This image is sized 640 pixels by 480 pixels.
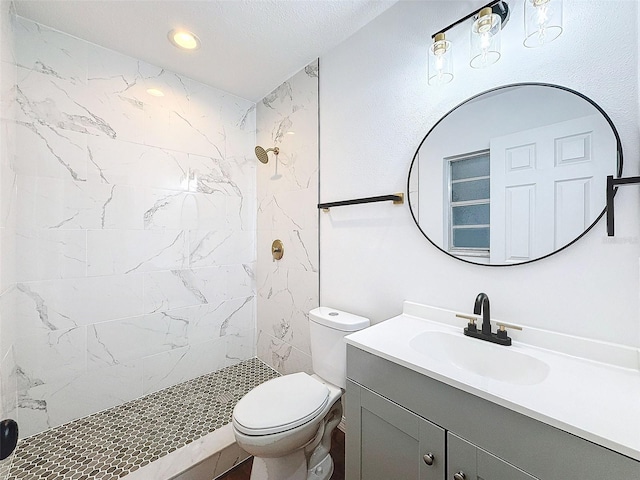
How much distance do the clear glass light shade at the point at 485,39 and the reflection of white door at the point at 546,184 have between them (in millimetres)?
323

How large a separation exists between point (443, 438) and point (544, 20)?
1399mm

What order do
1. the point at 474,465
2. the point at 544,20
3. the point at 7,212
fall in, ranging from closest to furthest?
the point at 474,465 < the point at 544,20 < the point at 7,212

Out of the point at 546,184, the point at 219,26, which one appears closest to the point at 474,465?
the point at 546,184

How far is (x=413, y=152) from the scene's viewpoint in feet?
4.53

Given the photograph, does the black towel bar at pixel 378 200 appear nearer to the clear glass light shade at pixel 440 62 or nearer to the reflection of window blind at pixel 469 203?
the reflection of window blind at pixel 469 203

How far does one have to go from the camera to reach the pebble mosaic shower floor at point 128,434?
→ 4.43 ft

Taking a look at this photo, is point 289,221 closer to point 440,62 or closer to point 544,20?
point 440,62

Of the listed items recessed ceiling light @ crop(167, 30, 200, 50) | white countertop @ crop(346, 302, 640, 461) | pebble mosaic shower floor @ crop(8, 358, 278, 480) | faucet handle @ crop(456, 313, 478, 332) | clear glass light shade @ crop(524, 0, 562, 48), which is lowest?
pebble mosaic shower floor @ crop(8, 358, 278, 480)

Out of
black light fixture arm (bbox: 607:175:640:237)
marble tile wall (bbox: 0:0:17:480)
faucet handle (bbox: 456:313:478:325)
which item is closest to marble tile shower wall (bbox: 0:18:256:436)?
marble tile wall (bbox: 0:0:17:480)

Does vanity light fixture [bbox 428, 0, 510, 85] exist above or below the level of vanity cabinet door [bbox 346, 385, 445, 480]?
above

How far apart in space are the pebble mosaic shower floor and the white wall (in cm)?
104

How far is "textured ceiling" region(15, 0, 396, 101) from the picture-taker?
4.74 ft

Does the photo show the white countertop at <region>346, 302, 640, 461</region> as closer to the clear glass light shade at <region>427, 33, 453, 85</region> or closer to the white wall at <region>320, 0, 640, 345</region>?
the white wall at <region>320, 0, 640, 345</region>

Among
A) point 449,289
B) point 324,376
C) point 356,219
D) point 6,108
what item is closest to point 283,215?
point 356,219
